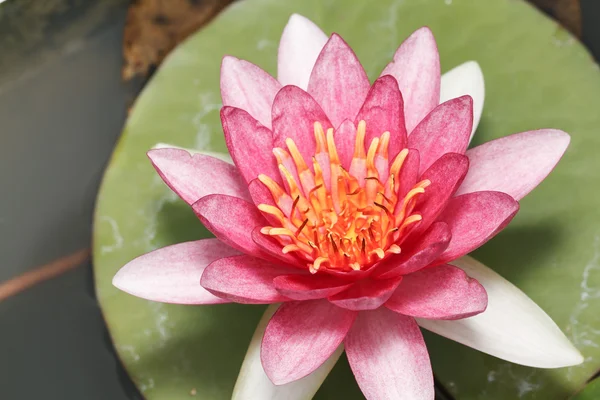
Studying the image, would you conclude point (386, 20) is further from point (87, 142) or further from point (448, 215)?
point (87, 142)

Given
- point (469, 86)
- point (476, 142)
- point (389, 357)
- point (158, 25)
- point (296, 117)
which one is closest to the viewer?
point (389, 357)

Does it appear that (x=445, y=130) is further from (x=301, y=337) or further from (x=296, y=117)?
(x=301, y=337)

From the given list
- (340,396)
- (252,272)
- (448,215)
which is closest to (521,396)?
(340,396)

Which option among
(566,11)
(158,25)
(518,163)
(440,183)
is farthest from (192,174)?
(566,11)

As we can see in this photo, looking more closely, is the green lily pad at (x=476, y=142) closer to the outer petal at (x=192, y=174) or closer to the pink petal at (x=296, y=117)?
the outer petal at (x=192, y=174)

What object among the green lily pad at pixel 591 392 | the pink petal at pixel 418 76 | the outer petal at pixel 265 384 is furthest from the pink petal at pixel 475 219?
the green lily pad at pixel 591 392

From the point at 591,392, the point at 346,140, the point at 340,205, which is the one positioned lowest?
the point at 591,392
